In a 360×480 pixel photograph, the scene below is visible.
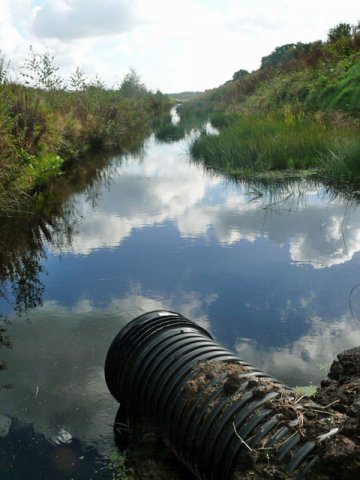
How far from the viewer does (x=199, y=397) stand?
2389 mm

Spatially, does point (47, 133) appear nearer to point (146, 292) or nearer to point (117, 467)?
point (146, 292)

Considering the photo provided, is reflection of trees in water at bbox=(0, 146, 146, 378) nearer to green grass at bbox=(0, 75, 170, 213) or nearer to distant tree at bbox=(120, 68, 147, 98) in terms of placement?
green grass at bbox=(0, 75, 170, 213)

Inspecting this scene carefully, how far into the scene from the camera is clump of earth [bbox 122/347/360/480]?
1889 mm

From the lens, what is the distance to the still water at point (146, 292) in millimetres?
3332

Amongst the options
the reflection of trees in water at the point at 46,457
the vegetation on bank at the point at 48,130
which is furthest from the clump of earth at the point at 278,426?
the vegetation on bank at the point at 48,130

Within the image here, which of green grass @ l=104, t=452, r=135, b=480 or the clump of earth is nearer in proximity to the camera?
the clump of earth

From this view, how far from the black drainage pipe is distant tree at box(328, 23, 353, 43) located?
72.2 ft

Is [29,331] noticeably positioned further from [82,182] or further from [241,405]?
[82,182]

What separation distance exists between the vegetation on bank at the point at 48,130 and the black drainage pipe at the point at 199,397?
5.85 meters

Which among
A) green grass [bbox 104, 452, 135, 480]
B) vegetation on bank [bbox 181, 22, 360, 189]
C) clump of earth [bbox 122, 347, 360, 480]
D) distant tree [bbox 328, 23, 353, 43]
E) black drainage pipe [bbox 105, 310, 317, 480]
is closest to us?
clump of earth [bbox 122, 347, 360, 480]

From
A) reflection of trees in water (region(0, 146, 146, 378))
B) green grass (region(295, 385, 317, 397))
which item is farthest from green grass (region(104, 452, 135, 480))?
reflection of trees in water (region(0, 146, 146, 378))

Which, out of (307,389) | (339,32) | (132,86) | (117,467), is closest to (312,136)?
(307,389)

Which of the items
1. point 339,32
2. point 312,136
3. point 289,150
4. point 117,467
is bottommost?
point 117,467

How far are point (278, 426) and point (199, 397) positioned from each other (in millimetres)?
451
